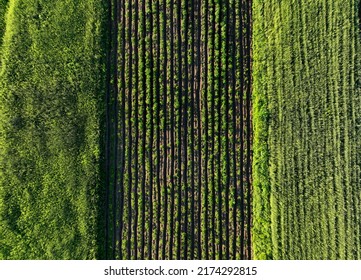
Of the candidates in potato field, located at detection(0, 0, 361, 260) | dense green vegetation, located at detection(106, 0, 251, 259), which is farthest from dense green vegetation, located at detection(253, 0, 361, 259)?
dense green vegetation, located at detection(106, 0, 251, 259)

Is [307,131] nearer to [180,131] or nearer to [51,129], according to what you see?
[180,131]

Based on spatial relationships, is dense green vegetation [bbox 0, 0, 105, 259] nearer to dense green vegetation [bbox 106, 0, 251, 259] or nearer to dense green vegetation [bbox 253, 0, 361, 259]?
dense green vegetation [bbox 106, 0, 251, 259]

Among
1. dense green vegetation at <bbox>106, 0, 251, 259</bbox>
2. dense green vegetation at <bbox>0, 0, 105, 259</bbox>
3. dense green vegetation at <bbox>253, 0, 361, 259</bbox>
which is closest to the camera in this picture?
dense green vegetation at <bbox>253, 0, 361, 259</bbox>

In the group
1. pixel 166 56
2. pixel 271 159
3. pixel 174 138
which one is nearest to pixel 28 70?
pixel 166 56

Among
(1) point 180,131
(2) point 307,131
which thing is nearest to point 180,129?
(1) point 180,131

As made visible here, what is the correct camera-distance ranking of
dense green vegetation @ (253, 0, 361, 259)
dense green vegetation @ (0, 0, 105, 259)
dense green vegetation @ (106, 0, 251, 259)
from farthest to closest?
1. dense green vegetation @ (106, 0, 251, 259)
2. dense green vegetation @ (0, 0, 105, 259)
3. dense green vegetation @ (253, 0, 361, 259)

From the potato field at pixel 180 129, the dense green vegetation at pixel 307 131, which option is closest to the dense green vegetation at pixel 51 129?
the potato field at pixel 180 129

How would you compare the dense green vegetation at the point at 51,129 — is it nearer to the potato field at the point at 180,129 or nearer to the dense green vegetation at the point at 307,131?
the potato field at the point at 180,129
